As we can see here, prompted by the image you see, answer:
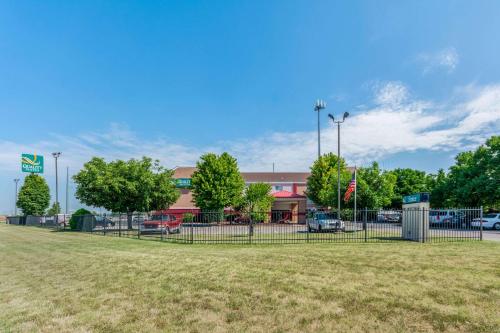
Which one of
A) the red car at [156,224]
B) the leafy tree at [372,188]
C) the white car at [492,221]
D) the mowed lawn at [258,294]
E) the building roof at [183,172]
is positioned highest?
the building roof at [183,172]

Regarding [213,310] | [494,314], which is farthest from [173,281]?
[494,314]

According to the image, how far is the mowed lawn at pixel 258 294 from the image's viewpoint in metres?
5.25

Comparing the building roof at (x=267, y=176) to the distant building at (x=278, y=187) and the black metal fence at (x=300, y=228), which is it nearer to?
the distant building at (x=278, y=187)

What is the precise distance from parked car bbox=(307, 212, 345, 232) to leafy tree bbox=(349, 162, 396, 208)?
30.0 ft

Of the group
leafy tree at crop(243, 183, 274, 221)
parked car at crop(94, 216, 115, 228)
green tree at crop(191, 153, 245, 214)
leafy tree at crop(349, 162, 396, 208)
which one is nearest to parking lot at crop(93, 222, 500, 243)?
parked car at crop(94, 216, 115, 228)

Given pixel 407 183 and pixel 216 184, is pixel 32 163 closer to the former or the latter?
pixel 216 184

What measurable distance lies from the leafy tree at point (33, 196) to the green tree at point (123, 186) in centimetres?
3345

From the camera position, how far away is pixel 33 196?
56438 mm

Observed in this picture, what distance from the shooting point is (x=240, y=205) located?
42.3 metres

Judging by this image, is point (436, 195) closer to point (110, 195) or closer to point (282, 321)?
point (110, 195)

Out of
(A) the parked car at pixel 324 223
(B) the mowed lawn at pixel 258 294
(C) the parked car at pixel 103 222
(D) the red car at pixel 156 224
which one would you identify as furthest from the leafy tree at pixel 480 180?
(C) the parked car at pixel 103 222

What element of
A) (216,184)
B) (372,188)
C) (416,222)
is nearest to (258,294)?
(416,222)

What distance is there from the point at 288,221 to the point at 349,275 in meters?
8.98

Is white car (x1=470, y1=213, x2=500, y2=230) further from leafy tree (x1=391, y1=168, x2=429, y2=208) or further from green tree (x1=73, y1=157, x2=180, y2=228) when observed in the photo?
green tree (x1=73, y1=157, x2=180, y2=228)
